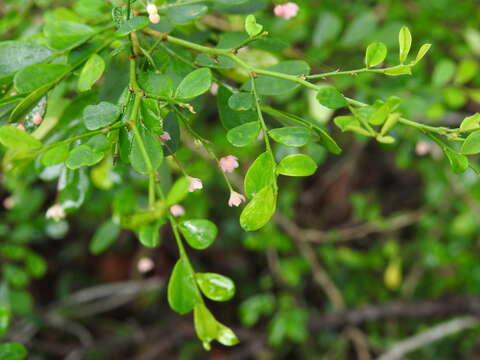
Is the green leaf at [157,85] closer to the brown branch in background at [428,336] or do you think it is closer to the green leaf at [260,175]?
the green leaf at [260,175]

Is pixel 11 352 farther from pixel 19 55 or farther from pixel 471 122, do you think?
pixel 471 122

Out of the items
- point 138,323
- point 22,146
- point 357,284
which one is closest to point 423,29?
point 357,284

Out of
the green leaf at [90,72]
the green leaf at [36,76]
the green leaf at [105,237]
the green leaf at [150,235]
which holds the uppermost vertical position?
the green leaf at [36,76]

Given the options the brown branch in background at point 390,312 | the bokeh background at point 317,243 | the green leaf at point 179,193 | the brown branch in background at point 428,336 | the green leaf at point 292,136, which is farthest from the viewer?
the brown branch in background at point 390,312

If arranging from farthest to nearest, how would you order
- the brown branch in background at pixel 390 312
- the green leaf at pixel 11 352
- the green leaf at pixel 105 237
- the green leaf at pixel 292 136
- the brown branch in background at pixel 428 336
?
the brown branch in background at pixel 390 312
the brown branch in background at pixel 428 336
the green leaf at pixel 105 237
the green leaf at pixel 11 352
the green leaf at pixel 292 136

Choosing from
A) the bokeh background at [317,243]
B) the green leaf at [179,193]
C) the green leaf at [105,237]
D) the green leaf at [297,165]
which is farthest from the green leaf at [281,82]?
the green leaf at [105,237]

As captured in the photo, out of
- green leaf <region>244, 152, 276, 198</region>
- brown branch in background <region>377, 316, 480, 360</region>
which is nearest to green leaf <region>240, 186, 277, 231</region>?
green leaf <region>244, 152, 276, 198</region>

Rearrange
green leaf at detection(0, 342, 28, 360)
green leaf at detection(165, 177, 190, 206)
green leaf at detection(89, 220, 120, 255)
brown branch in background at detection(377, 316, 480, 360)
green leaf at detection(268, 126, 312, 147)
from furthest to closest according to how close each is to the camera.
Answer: brown branch in background at detection(377, 316, 480, 360), green leaf at detection(89, 220, 120, 255), green leaf at detection(0, 342, 28, 360), green leaf at detection(268, 126, 312, 147), green leaf at detection(165, 177, 190, 206)

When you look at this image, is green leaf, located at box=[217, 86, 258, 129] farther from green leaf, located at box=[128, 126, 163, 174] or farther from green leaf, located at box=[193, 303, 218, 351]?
green leaf, located at box=[193, 303, 218, 351]
